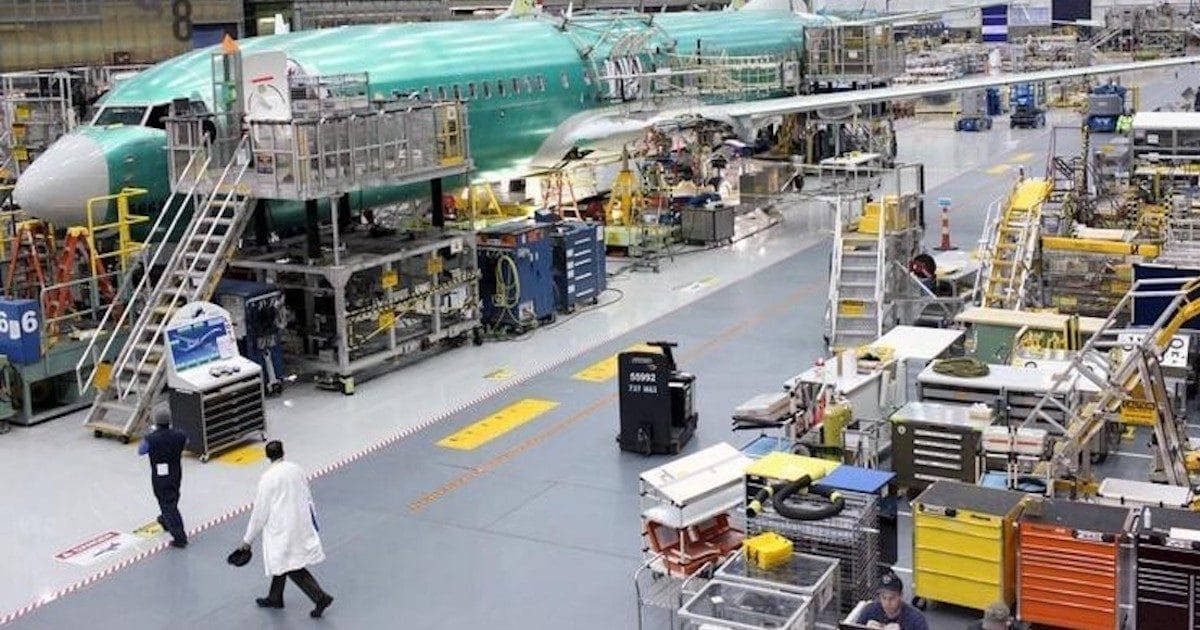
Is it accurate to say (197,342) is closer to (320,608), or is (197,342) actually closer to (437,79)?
(320,608)

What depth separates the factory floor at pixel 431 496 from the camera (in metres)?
12.2

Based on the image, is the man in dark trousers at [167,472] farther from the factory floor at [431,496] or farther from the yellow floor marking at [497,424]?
the yellow floor marking at [497,424]

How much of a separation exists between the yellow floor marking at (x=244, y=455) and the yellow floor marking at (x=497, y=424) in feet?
7.58

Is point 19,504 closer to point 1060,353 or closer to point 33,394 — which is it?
point 33,394

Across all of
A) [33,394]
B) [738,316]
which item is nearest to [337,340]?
[33,394]

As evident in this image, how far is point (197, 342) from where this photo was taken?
56.6 feet

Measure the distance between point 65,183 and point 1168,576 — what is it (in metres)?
15.4

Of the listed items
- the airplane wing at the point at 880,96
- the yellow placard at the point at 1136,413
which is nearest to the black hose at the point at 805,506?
the yellow placard at the point at 1136,413

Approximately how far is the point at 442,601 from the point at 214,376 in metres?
6.11

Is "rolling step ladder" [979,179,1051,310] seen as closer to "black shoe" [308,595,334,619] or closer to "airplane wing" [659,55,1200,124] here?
"airplane wing" [659,55,1200,124]

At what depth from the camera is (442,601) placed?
1216 centimetres

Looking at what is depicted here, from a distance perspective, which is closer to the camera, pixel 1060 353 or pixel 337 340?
pixel 1060 353

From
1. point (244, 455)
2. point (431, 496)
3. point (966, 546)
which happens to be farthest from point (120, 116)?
point (966, 546)

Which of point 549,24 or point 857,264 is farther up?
point 549,24
